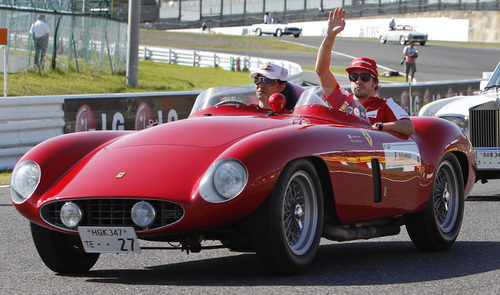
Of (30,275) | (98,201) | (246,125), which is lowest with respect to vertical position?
(30,275)

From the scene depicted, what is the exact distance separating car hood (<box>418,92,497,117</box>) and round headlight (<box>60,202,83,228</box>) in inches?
277

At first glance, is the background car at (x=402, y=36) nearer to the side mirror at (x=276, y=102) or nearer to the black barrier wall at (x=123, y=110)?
the black barrier wall at (x=123, y=110)

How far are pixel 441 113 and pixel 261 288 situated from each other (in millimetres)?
7035

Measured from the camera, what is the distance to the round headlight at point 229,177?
5.89m

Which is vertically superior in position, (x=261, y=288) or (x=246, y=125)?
(x=246, y=125)

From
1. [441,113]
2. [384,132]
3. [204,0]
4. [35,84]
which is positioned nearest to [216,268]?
[384,132]

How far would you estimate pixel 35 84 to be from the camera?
82.7 feet

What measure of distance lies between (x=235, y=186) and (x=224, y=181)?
0.24ft

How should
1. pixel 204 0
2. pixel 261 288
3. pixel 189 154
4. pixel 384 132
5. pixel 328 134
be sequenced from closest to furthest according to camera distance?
pixel 261 288 → pixel 189 154 → pixel 328 134 → pixel 384 132 → pixel 204 0

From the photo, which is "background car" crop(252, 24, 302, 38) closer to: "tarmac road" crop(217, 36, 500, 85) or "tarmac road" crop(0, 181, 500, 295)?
"tarmac road" crop(217, 36, 500, 85)

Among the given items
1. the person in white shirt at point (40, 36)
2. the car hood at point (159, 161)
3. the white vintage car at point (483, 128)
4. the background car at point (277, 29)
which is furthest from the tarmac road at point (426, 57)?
the car hood at point (159, 161)

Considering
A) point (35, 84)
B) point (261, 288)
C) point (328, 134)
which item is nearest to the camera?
point (261, 288)

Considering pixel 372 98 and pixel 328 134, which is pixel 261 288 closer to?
pixel 328 134

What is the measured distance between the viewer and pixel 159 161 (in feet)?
20.5
